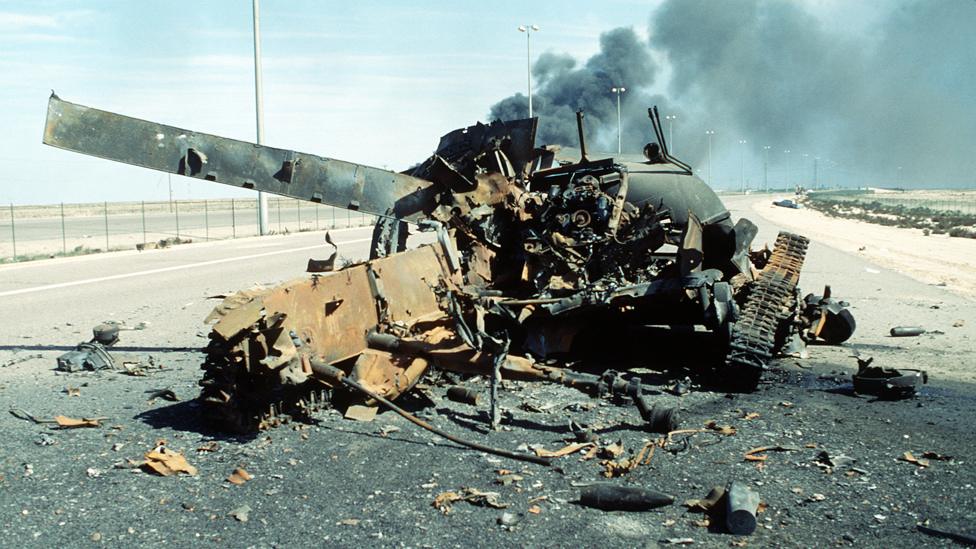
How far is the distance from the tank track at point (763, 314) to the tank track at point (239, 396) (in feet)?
12.5

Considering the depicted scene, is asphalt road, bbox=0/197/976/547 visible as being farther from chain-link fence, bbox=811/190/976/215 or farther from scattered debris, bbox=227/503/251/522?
chain-link fence, bbox=811/190/976/215

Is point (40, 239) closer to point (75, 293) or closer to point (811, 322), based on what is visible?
point (75, 293)

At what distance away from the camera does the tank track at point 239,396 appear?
597cm

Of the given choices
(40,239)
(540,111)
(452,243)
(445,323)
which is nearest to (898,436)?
(445,323)

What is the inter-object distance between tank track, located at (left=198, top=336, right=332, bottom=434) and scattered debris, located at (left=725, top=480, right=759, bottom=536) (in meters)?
3.16

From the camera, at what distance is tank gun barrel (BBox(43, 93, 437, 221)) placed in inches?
276

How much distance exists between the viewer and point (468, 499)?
5.16 metres

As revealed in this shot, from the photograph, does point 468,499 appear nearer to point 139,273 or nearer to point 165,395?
point 165,395

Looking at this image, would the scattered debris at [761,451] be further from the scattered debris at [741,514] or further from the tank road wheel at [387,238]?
the tank road wheel at [387,238]

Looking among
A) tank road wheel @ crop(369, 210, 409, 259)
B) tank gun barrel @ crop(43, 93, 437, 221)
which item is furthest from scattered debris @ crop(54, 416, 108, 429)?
tank road wheel @ crop(369, 210, 409, 259)

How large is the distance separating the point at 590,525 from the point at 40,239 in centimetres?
3939

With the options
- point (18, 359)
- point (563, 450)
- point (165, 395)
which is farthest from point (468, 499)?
point (18, 359)

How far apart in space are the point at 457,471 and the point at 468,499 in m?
0.54

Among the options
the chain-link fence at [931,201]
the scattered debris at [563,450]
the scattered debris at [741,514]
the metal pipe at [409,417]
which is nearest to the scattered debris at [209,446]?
the metal pipe at [409,417]
